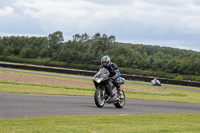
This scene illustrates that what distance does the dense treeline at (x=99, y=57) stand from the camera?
76625mm

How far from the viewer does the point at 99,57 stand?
94625 mm

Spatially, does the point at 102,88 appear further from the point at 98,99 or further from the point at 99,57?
the point at 99,57

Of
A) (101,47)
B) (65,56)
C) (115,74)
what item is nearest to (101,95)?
(115,74)

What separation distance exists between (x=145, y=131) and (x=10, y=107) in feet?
15.9

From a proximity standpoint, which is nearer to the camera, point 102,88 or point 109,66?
point 102,88

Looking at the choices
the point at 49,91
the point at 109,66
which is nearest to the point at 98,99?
the point at 109,66

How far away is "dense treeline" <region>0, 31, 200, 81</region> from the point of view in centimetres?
7662

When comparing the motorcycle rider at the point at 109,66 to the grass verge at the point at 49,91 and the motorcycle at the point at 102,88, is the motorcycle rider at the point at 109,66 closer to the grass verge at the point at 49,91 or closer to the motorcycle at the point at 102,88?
the motorcycle at the point at 102,88

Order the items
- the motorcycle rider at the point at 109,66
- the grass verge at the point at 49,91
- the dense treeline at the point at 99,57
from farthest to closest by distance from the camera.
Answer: the dense treeline at the point at 99,57
the grass verge at the point at 49,91
the motorcycle rider at the point at 109,66

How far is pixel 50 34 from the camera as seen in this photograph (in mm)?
127625

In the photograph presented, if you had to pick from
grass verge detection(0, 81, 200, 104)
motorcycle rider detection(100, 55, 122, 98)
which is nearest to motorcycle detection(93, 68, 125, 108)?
motorcycle rider detection(100, 55, 122, 98)

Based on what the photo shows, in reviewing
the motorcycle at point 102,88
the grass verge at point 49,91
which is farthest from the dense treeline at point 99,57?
the motorcycle at point 102,88

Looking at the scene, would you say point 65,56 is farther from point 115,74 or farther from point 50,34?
point 115,74

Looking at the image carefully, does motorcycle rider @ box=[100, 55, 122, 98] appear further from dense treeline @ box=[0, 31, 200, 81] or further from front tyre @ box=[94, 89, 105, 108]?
dense treeline @ box=[0, 31, 200, 81]
